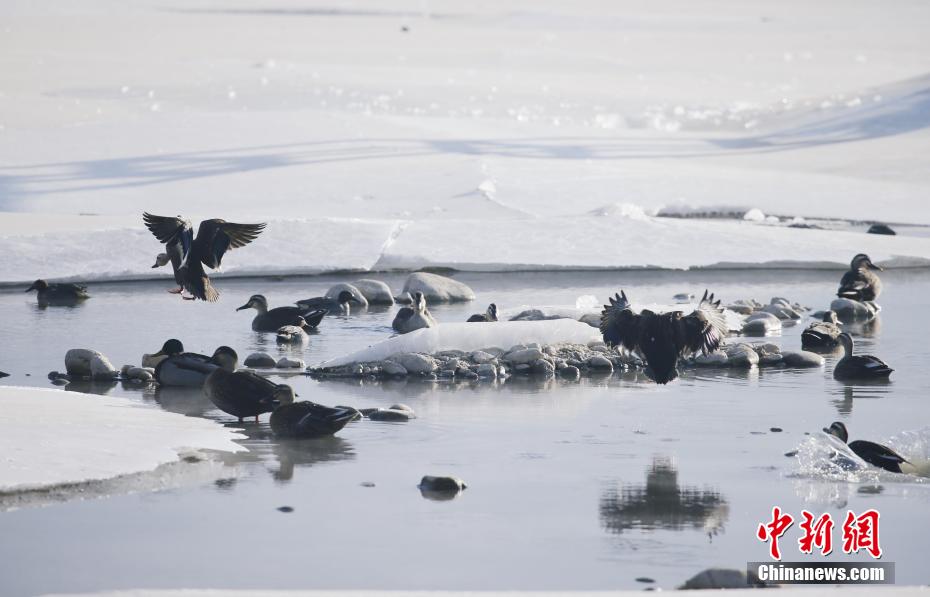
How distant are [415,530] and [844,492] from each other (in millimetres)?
2100

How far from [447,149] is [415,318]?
11.3 metres

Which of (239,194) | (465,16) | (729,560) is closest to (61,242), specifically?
(239,194)

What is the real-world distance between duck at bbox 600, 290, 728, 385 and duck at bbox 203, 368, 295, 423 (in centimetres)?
214

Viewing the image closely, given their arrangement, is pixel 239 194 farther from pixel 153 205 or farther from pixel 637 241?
pixel 637 241

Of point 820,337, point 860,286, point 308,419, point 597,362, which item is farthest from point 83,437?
point 860,286

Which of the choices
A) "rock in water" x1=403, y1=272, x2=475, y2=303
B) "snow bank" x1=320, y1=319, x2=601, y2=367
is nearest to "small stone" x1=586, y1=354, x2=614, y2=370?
"snow bank" x1=320, y1=319, x2=601, y2=367

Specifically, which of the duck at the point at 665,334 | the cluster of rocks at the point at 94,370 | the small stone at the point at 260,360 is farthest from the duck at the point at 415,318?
the duck at the point at 665,334

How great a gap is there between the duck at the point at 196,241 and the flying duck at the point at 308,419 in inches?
83.1

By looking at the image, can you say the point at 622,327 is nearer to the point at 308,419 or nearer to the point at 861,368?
the point at 861,368

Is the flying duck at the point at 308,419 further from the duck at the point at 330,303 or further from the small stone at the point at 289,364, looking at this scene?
the duck at the point at 330,303

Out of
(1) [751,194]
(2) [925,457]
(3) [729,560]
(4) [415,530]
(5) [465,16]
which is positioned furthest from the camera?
(5) [465,16]

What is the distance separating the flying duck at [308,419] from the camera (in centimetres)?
766

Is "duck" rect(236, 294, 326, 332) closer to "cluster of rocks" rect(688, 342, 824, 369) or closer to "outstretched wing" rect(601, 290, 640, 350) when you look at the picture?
"cluster of rocks" rect(688, 342, 824, 369)

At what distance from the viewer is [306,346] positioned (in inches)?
440
